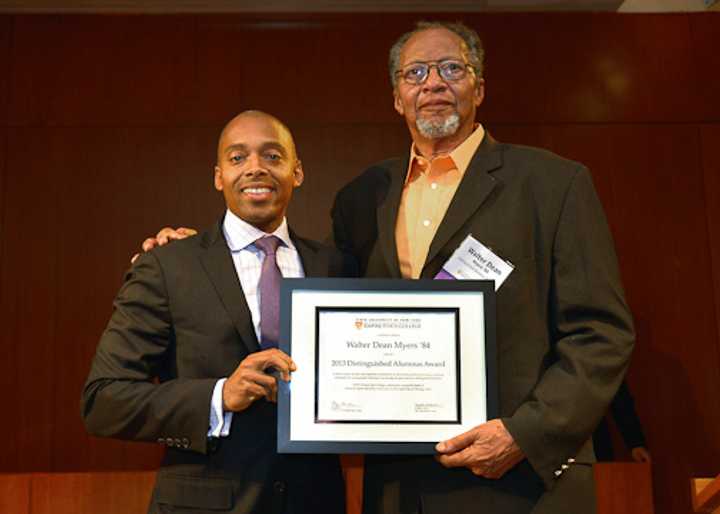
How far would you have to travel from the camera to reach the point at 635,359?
192 inches

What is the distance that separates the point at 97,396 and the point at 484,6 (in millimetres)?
3829

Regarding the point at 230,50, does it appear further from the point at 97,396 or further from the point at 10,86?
the point at 97,396

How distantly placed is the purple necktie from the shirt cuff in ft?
0.48

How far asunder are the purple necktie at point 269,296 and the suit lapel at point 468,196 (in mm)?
355

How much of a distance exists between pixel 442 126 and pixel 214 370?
795 mm

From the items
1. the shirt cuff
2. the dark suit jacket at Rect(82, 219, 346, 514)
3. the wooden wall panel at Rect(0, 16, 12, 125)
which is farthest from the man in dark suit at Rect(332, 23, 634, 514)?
the wooden wall panel at Rect(0, 16, 12, 125)

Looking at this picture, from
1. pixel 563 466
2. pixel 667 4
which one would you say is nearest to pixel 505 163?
pixel 563 466

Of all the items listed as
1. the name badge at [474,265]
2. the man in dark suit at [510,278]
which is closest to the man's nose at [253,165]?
the man in dark suit at [510,278]

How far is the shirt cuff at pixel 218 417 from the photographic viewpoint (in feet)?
5.84

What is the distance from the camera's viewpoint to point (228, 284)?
6.33 feet

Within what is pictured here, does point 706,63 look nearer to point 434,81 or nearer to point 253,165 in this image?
point 434,81

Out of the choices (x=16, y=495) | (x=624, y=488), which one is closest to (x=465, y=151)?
(x=624, y=488)

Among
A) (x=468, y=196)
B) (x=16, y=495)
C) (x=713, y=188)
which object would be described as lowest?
(x=16, y=495)

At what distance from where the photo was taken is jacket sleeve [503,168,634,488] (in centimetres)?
169
